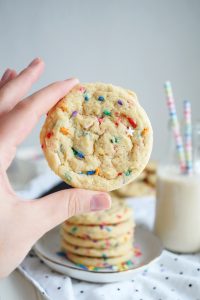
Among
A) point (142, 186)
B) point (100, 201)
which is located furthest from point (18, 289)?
point (142, 186)

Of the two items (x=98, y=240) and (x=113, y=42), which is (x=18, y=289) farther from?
(x=113, y=42)

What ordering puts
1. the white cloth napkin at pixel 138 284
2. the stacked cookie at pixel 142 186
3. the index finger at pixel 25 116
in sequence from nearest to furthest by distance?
the index finger at pixel 25 116 → the white cloth napkin at pixel 138 284 → the stacked cookie at pixel 142 186

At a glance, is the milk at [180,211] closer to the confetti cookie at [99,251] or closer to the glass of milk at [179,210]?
the glass of milk at [179,210]

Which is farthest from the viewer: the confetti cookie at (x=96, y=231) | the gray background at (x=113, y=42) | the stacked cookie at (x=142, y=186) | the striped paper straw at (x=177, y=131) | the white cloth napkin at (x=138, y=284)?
the gray background at (x=113, y=42)

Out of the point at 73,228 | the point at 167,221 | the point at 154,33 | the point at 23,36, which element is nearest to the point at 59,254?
the point at 73,228

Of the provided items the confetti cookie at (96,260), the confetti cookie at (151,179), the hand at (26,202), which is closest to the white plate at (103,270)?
the confetti cookie at (96,260)

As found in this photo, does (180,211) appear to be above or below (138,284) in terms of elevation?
above

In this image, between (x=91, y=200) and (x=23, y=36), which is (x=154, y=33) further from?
(x=91, y=200)
